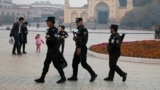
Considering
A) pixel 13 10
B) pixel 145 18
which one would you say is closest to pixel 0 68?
pixel 145 18

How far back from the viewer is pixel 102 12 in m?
106

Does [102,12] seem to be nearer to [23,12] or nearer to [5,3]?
[23,12]

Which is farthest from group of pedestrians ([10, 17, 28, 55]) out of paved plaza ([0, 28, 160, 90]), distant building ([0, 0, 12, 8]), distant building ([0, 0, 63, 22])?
distant building ([0, 0, 12, 8])

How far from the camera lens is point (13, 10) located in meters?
152

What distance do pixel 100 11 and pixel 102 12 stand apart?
0.82m

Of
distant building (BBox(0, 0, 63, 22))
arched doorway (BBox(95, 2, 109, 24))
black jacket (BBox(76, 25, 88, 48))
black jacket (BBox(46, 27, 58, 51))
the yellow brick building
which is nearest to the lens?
black jacket (BBox(46, 27, 58, 51))

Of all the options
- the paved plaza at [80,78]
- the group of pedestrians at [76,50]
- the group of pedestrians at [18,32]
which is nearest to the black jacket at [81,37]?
the group of pedestrians at [76,50]

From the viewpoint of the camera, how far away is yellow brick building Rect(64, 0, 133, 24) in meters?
103

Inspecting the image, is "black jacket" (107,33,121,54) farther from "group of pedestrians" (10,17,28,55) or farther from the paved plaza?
"group of pedestrians" (10,17,28,55)

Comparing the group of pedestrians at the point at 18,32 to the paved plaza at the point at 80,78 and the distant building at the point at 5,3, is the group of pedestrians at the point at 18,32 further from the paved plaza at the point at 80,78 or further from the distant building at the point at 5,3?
the distant building at the point at 5,3

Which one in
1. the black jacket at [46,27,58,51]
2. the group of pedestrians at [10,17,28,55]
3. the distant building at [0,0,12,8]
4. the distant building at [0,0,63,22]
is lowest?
the distant building at [0,0,63,22]

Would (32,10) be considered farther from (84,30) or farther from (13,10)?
(84,30)

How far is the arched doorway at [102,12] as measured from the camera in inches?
4094

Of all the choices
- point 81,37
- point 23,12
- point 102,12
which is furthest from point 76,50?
point 23,12
